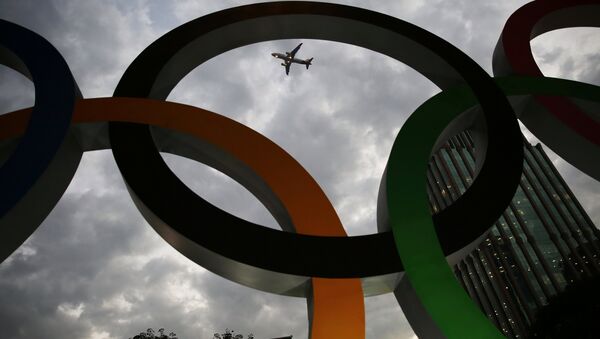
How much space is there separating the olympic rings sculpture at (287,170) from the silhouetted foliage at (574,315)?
605 cm

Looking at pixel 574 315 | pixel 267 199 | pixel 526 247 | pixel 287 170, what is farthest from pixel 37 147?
pixel 526 247

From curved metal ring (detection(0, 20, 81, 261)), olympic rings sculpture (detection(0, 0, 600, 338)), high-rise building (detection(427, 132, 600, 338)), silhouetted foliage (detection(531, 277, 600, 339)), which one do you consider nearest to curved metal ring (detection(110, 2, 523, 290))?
olympic rings sculpture (detection(0, 0, 600, 338))

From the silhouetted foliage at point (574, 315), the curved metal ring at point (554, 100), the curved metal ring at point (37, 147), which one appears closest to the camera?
the curved metal ring at point (37, 147)

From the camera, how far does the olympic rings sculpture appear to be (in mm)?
6387

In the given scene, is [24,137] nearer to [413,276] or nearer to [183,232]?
[183,232]

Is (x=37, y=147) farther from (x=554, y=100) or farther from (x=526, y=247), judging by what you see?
(x=526, y=247)

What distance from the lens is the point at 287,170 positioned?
25.1ft

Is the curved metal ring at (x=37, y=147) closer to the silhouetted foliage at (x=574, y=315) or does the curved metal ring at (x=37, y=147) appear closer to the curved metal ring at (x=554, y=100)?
the curved metal ring at (x=554, y=100)

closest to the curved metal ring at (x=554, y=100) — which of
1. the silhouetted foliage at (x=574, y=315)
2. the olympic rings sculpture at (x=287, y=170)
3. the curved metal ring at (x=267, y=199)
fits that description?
the olympic rings sculpture at (x=287, y=170)

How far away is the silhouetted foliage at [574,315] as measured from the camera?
1296 centimetres

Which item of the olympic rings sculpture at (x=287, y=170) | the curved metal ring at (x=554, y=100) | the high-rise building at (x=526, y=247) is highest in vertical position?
the high-rise building at (x=526, y=247)

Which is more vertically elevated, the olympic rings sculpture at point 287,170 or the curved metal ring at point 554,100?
the curved metal ring at point 554,100

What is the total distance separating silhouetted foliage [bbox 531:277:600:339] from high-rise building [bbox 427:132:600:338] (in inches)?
1442

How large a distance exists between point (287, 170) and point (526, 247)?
57251 mm
